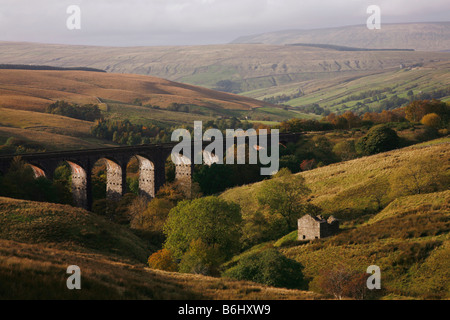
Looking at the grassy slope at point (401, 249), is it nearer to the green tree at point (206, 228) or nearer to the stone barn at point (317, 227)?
the stone barn at point (317, 227)

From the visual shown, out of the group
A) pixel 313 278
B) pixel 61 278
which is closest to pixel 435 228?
pixel 313 278

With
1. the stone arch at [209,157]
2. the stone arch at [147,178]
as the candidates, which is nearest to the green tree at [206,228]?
the stone arch at [147,178]

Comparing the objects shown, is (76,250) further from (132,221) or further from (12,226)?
(132,221)

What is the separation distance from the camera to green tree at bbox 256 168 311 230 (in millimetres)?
56844

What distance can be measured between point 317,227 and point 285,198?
1166 cm

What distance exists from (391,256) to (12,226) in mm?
33076

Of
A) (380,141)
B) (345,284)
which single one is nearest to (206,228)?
(345,284)

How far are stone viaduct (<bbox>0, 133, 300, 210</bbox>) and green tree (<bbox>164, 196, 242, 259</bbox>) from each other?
101ft

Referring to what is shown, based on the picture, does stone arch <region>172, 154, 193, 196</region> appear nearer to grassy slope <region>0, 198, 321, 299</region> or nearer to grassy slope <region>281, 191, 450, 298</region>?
grassy slope <region>0, 198, 321, 299</region>

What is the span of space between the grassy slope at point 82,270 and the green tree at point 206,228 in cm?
392

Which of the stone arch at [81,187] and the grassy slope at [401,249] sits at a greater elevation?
the grassy slope at [401,249]

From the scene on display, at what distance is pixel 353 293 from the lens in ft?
96.7

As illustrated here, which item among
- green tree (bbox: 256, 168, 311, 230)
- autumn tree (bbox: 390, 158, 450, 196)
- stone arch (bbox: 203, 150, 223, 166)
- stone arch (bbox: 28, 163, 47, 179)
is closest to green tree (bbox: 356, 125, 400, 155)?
stone arch (bbox: 203, 150, 223, 166)

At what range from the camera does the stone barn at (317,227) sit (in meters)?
46.2
